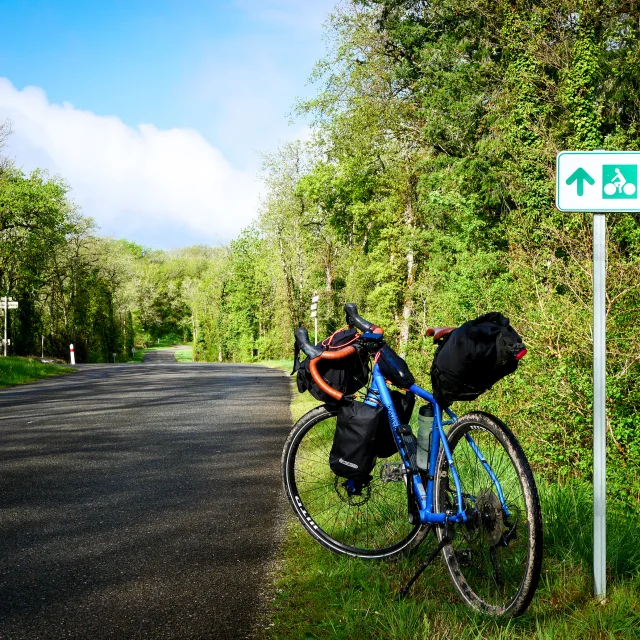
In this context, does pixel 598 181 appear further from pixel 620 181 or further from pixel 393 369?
pixel 393 369

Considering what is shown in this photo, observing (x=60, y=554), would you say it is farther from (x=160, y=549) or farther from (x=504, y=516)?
(x=504, y=516)

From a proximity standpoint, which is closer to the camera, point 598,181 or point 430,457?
point 598,181

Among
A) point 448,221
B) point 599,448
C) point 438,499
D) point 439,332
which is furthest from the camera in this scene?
point 448,221

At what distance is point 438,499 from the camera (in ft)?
12.0

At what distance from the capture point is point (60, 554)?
462 cm

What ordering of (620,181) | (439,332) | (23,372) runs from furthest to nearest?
(23,372)
(439,332)
(620,181)

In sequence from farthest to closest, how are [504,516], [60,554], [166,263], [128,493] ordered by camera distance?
1. [166,263]
2. [128,493]
3. [60,554]
4. [504,516]

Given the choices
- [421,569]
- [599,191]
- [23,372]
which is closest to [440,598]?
[421,569]

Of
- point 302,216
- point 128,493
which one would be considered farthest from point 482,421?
point 302,216

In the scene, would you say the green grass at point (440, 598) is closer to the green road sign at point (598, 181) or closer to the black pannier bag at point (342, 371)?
the black pannier bag at point (342, 371)

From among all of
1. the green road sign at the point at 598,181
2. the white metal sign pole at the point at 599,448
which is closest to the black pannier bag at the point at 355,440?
the white metal sign pole at the point at 599,448

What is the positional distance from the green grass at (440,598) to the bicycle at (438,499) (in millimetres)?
121

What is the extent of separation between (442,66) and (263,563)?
2069 centimetres

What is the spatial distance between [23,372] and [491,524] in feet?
75.0
